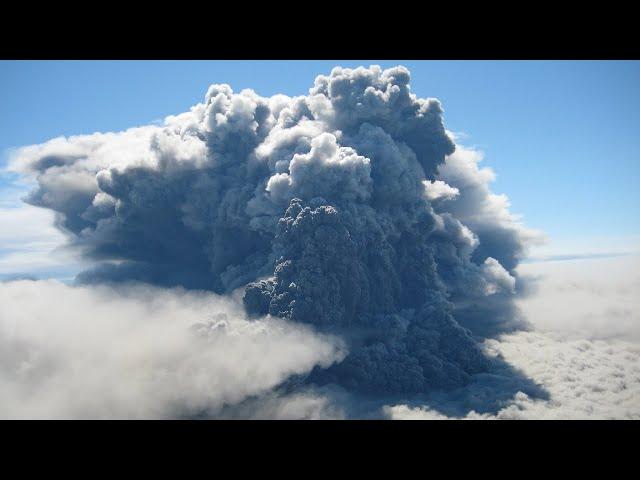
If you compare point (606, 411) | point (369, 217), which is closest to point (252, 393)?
point (369, 217)

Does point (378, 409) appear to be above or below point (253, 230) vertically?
below

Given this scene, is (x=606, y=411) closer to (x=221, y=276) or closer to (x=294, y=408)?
(x=294, y=408)
